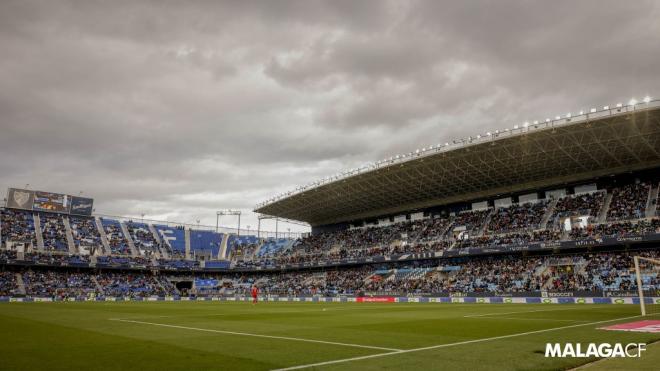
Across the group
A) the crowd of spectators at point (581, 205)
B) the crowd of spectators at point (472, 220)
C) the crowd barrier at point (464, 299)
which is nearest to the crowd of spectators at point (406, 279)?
the crowd barrier at point (464, 299)

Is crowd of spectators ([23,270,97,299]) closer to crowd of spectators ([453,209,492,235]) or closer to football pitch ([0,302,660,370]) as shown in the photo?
football pitch ([0,302,660,370])

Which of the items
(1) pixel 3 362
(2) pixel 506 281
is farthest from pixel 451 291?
(1) pixel 3 362

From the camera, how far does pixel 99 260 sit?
247 feet

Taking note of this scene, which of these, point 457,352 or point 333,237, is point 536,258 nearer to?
point 333,237

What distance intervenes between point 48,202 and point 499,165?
259 feet

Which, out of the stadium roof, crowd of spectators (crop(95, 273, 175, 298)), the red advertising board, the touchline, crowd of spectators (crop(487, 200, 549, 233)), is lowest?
the red advertising board

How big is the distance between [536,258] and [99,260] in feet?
223

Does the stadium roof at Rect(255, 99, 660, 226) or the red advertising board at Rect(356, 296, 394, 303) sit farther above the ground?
the stadium roof at Rect(255, 99, 660, 226)

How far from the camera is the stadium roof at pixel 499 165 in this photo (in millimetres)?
41594

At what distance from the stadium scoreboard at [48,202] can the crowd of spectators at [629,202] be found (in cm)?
8784

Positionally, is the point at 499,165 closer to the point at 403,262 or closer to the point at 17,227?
the point at 403,262

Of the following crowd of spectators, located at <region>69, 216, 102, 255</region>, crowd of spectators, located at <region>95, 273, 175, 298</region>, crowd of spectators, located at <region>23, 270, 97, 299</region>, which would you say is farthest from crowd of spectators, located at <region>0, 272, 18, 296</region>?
crowd of spectators, located at <region>69, 216, 102, 255</region>

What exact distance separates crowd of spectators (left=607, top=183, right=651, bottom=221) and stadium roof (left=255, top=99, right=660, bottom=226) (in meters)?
2.33

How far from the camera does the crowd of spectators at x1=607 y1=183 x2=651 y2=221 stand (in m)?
47.5
